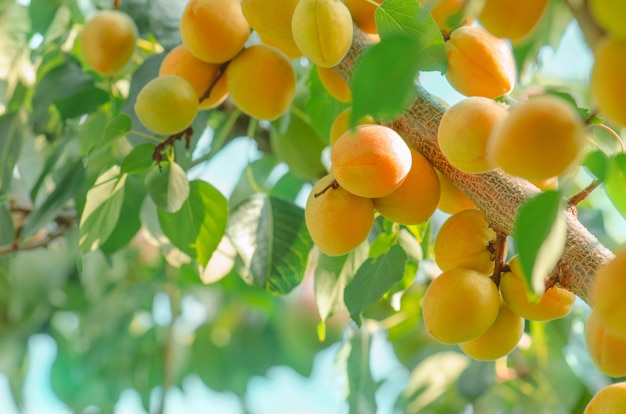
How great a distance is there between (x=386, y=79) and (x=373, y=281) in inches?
11.1

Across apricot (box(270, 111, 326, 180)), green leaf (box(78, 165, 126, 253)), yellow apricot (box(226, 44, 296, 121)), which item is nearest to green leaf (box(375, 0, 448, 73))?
yellow apricot (box(226, 44, 296, 121))

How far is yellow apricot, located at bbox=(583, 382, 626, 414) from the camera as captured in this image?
0.38m

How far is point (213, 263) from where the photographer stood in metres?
0.70

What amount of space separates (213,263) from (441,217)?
250 millimetres

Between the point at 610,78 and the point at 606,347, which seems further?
the point at 606,347

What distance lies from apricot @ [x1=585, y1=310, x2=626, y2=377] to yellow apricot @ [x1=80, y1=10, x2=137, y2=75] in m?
0.46

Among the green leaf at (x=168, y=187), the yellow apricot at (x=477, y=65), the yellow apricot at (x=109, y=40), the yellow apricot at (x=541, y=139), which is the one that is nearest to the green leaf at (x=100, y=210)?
the green leaf at (x=168, y=187)

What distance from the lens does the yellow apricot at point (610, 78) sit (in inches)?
9.7

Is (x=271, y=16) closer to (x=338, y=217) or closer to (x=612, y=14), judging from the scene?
(x=338, y=217)

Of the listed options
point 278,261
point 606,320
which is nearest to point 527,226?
point 606,320

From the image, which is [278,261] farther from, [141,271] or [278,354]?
[278,354]

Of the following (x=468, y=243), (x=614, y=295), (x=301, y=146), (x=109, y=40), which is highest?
(x=614, y=295)

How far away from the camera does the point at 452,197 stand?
1.61 ft

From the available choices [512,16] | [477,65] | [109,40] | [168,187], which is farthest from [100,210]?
[512,16]
